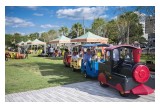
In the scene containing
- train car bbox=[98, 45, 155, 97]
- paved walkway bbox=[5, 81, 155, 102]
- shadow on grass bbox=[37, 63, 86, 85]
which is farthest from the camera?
shadow on grass bbox=[37, 63, 86, 85]

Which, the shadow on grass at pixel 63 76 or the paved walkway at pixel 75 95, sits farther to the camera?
the shadow on grass at pixel 63 76

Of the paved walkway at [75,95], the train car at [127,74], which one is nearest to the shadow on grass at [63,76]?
the paved walkway at [75,95]

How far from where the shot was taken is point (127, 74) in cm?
620

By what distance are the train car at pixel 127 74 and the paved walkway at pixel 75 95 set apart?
24 cm

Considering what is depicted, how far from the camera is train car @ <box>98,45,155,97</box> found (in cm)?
583

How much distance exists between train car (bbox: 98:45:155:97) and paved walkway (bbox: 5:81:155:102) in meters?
0.24

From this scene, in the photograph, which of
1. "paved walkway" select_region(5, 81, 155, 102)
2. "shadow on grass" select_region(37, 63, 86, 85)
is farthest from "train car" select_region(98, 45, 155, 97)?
"shadow on grass" select_region(37, 63, 86, 85)

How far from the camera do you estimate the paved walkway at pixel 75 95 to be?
19.8 feet

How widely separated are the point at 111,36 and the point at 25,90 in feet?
96.2

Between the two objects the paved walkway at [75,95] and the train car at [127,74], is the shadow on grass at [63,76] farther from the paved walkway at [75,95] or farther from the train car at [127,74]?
A: the train car at [127,74]

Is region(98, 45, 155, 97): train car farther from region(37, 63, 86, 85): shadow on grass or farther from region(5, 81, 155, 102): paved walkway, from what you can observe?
region(37, 63, 86, 85): shadow on grass
